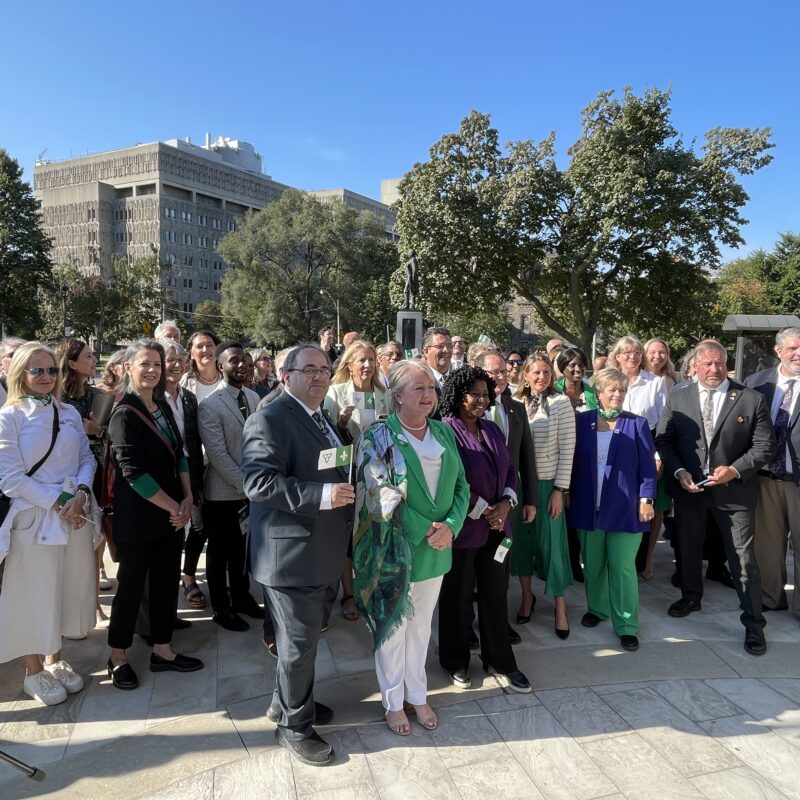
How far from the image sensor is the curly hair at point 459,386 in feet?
10.6

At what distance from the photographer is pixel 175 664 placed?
353cm

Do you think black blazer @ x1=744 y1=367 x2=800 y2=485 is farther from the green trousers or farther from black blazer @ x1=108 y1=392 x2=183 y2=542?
black blazer @ x1=108 y1=392 x2=183 y2=542

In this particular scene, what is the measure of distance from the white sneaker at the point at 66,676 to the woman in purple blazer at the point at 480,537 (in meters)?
2.10

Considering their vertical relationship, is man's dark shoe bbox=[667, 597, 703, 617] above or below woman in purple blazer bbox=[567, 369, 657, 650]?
below

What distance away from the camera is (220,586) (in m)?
4.21

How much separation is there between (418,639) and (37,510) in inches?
85.6

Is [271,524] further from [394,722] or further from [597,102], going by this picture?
[597,102]

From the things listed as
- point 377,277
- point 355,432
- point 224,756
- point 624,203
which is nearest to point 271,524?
point 224,756

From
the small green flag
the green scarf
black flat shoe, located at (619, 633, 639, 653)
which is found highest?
the small green flag

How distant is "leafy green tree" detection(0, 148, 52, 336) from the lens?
32.1 meters

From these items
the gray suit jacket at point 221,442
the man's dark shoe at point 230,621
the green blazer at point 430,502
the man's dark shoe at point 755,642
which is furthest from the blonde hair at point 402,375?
the man's dark shoe at point 755,642

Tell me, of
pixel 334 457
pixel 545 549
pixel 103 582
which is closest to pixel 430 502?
pixel 334 457

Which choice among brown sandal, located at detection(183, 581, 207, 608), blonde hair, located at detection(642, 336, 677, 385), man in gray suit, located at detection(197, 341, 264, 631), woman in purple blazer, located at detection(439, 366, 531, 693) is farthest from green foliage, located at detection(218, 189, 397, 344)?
woman in purple blazer, located at detection(439, 366, 531, 693)

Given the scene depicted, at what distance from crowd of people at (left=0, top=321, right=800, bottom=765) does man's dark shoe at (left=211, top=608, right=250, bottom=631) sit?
0.01 meters
